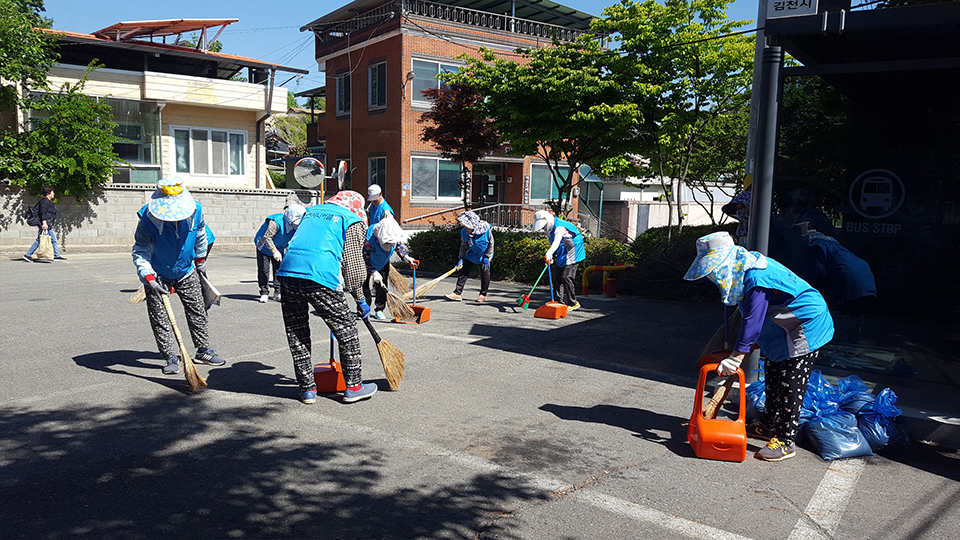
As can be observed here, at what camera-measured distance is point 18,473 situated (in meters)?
4.13

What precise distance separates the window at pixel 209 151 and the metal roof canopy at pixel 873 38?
67.4ft

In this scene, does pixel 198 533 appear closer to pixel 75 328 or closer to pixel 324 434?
pixel 324 434

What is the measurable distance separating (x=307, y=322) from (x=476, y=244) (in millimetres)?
5699

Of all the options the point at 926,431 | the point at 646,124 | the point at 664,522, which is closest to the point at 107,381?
the point at 664,522

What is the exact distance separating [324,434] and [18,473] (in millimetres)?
1908

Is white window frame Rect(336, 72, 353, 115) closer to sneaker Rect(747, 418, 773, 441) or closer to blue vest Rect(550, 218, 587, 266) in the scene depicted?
blue vest Rect(550, 218, 587, 266)

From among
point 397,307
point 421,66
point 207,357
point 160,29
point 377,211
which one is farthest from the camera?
point 421,66

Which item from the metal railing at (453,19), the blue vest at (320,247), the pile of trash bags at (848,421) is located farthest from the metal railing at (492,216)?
the pile of trash bags at (848,421)

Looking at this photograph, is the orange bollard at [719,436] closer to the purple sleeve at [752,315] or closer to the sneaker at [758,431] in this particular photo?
the purple sleeve at [752,315]

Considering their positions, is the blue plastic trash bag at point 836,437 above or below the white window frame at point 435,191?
below

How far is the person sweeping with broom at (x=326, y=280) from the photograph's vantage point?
5.38 metres

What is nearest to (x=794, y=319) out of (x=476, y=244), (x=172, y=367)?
(x=172, y=367)

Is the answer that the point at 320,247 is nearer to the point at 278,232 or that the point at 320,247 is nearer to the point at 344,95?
the point at 278,232

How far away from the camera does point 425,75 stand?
80.0ft
